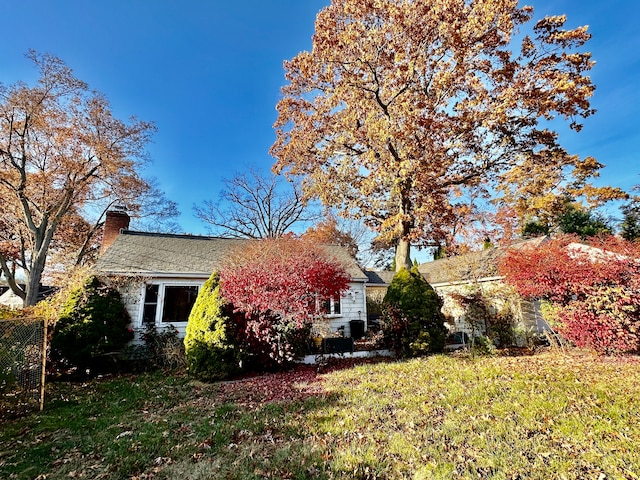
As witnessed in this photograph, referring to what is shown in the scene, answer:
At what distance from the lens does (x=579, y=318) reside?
29.0 ft

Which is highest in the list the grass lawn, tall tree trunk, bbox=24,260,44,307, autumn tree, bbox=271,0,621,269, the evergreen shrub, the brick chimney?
autumn tree, bbox=271,0,621,269

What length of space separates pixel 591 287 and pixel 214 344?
10627 millimetres

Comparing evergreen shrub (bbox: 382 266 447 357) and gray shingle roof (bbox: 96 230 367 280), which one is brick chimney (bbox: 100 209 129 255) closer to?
gray shingle roof (bbox: 96 230 367 280)

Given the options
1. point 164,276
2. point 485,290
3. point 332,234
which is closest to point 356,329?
point 485,290

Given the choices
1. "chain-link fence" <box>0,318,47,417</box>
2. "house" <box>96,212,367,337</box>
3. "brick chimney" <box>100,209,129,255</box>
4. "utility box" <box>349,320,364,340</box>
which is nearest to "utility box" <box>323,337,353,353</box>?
"house" <box>96,212,367,337</box>

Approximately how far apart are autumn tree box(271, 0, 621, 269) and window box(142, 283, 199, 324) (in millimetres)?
7304

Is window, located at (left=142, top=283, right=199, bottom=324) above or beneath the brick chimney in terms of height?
beneath

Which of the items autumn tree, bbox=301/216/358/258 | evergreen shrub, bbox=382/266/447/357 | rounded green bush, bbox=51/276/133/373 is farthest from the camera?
autumn tree, bbox=301/216/358/258

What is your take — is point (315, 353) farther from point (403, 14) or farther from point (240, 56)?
point (403, 14)

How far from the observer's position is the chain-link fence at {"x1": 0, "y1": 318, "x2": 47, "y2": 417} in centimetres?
613

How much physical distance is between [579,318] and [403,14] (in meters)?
11.8

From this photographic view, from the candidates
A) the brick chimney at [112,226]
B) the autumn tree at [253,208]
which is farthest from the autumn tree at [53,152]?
the autumn tree at [253,208]

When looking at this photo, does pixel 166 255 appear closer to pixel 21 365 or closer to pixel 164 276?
pixel 164 276

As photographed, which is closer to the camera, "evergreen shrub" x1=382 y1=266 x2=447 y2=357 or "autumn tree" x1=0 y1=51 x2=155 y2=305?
"evergreen shrub" x1=382 y1=266 x2=447 y2=357
